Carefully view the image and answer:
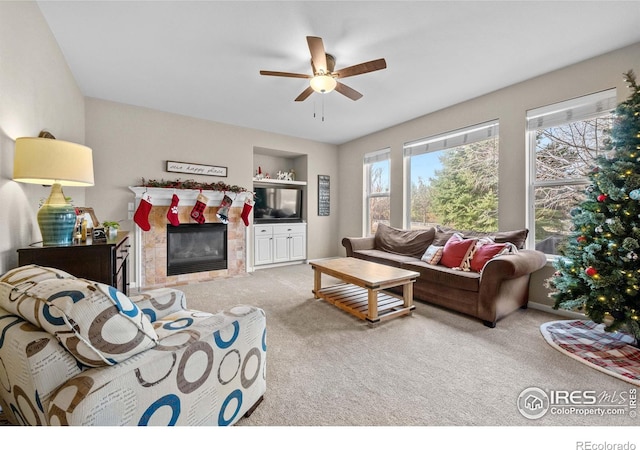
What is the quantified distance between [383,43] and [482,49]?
932mm

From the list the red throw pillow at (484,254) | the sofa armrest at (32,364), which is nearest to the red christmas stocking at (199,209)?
the sofa armrest at (32,364)

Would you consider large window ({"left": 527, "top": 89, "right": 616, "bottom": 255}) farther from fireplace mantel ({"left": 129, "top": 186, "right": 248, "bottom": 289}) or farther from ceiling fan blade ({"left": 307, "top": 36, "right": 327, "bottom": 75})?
fireplace mantel ({"left": 129, "top": 186, "right": 248, "bottom": 289})

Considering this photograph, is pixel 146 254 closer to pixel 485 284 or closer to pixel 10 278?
pixel 10 278

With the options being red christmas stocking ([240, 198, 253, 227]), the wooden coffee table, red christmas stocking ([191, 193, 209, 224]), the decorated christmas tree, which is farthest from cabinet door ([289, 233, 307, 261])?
the decorated christmas tree

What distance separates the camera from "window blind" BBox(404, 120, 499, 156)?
136 inches

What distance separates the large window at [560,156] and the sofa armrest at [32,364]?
3.81 metres

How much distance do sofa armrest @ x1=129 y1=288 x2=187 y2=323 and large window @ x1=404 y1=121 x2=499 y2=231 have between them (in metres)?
3.68

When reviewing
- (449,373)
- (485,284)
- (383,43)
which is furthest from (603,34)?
(449,373)

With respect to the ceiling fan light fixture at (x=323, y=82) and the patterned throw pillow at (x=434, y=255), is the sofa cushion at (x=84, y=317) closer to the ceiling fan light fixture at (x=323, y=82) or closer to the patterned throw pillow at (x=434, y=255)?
the ceiling fan light fixture at (x=323, y=82)

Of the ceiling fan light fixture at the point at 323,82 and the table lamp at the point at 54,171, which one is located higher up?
the ceiling fan light fixture at the point at 323,82

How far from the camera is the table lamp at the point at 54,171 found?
152 cm

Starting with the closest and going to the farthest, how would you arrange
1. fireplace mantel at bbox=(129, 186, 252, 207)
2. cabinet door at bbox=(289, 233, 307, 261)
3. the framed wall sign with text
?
fireplace mantel at bbox=(129, 186, 252, 207) → the framed wall sign with text → cabinet door at bbox=(289, 233, 307, 261)
